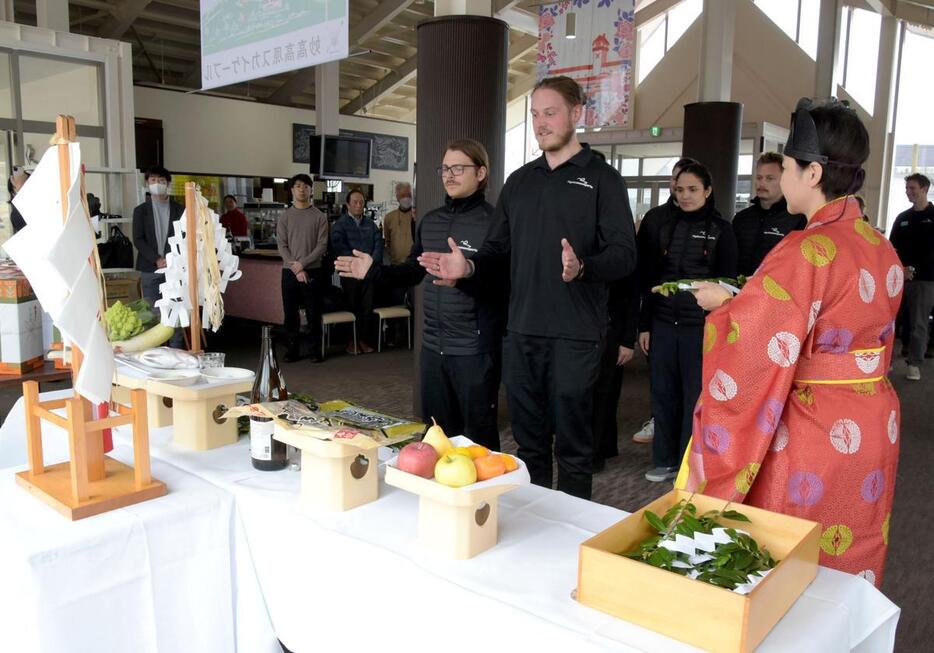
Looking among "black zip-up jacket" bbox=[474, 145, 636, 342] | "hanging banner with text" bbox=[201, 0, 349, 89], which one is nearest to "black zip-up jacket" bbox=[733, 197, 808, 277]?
"black zip-up jacket" bbox=[474, 145, 636, 342]

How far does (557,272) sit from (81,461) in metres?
1.33

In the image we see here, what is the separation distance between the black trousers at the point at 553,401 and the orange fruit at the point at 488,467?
1005 mm

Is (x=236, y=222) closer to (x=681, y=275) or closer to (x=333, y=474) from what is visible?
(x=681, y=275)

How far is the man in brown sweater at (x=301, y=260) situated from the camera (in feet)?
20.8

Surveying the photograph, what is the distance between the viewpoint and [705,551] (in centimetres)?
102

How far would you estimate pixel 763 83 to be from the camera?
42.8ft

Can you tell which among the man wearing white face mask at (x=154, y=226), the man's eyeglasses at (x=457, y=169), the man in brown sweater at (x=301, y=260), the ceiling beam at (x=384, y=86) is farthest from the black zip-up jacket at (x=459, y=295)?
the ceiling beam at (x=384, y=86)

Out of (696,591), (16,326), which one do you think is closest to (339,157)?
(16,326)

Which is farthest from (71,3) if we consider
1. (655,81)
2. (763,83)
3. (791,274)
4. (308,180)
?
(791,274)

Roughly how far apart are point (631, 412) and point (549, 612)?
13.3ft

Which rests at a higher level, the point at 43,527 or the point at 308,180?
the point at 308,180

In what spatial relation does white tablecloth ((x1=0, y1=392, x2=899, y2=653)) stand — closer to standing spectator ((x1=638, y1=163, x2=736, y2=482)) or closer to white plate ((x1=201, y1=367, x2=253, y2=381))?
white plate ((x1=201, y1=367, x2=253, y2=381))

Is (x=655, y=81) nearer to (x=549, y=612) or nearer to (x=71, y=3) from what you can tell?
(x=71, y=3)

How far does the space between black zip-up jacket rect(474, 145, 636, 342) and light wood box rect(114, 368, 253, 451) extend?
860 millimetres
